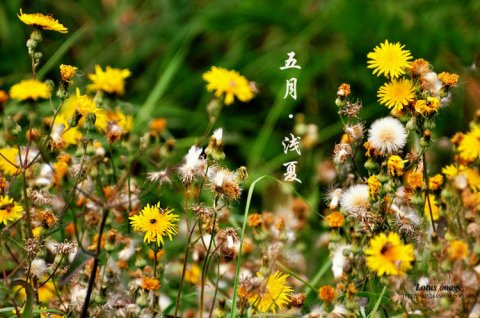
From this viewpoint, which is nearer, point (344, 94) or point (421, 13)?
point (344, 94)

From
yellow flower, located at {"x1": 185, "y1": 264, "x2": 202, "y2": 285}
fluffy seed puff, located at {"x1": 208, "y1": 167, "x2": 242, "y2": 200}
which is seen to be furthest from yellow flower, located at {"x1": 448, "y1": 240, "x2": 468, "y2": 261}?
yellow flower, located at {"x1": 185, "y1": 264, "x2": 202, "y2": 285}

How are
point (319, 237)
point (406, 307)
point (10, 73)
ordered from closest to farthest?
point (406, 307)
point (319, 237)
point (10, 73)

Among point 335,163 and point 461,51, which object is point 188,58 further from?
point 335,163

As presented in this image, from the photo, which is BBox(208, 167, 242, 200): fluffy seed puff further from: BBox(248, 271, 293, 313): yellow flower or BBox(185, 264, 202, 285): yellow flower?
BBox(185, 264, 202, 285): yellow flower

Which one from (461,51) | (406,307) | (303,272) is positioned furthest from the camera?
(461,51)

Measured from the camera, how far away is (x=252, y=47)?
3.72m

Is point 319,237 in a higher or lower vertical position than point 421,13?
lower

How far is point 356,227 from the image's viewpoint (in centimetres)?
152

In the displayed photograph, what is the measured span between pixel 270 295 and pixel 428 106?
15.3 inches

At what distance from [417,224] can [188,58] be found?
229 centimetres

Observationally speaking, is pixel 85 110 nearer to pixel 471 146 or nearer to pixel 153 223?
pixel 153 223

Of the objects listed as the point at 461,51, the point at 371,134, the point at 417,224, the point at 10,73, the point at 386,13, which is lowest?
the point at 417,224

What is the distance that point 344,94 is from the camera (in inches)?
56.2

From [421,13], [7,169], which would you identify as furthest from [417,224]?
[421,13]
